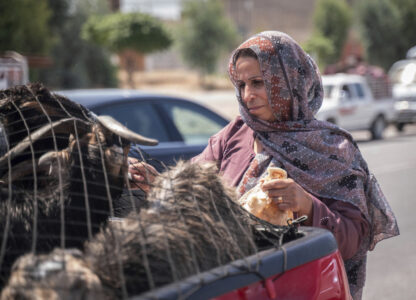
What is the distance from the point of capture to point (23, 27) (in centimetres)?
1788

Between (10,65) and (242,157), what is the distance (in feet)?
22.9

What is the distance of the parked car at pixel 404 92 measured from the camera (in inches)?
799

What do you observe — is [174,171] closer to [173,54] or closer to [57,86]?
[57,86]

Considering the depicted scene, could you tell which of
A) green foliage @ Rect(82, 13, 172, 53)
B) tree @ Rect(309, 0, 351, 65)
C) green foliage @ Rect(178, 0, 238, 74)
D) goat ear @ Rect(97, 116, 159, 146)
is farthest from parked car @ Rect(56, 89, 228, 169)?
green foliage @ Rect(178, 0, 238, 74)

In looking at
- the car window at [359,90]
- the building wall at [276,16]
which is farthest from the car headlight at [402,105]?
the building wall at [276,16]

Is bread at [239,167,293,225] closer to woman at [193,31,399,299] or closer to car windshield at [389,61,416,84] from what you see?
woman at [193,31,399,299]

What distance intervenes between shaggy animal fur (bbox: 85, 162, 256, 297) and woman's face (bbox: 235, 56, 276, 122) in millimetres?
578

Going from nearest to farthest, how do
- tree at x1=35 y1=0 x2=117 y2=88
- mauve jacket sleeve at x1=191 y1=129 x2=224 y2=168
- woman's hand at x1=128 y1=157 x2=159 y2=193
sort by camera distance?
woman's hand at x1=128 y1=157 x2=159 y2=193 → mauve jacket sleeve at x1=191 y1=129 x2=224 y2=168 → tree at x1=35 y1=0 x2=117 y2=88

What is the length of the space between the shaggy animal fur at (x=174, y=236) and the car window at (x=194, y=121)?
13.5 ft

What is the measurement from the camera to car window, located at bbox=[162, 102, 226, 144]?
6.10 metres

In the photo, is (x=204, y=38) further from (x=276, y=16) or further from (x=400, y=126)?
(x=400, y=126)

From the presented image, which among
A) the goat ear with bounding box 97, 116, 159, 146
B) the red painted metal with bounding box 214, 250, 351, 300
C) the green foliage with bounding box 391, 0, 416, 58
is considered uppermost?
the goat ear with bounding box 97, 116, 159, 146

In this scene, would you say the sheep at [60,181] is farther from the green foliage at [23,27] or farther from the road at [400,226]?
the green foliage at [23,27]

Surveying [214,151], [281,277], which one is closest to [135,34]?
[214,151]
